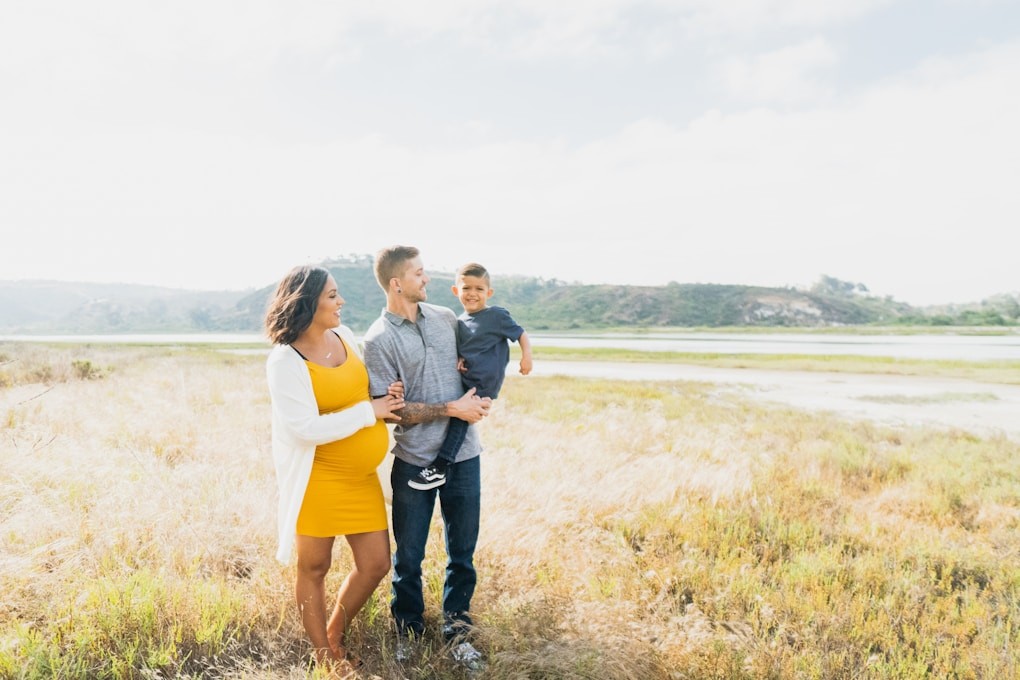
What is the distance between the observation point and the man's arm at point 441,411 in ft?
10.1

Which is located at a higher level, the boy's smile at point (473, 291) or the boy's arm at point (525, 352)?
the boy's smile at point (473, 291)

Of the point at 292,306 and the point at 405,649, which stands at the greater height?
the point at 292,306

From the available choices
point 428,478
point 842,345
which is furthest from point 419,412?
point 842,345

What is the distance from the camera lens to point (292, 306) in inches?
111

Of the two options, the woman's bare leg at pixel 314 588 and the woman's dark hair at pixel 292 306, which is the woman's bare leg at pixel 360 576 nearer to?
the woman's bare leg at pixel 314 588

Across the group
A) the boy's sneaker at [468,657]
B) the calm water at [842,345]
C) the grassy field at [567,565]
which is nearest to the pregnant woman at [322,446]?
the grassy field at [567,565]

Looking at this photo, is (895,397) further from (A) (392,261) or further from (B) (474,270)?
(A) (392,261)

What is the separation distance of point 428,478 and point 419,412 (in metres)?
0.39

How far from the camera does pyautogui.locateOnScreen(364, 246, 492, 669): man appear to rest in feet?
10.2

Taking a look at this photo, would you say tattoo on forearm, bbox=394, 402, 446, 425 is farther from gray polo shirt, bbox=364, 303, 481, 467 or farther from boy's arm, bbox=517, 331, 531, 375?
boy's arm, bbox=517, 331, 531, 375

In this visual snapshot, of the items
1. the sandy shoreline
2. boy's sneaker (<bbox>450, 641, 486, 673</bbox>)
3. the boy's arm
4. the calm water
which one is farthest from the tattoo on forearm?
the calm water

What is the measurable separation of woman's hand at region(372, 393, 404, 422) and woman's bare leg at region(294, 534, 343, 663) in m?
0.73

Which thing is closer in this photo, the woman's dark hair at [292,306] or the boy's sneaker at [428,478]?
the woman's dark hair at [292,306]

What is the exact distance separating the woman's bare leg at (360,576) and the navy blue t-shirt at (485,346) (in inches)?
37.6
